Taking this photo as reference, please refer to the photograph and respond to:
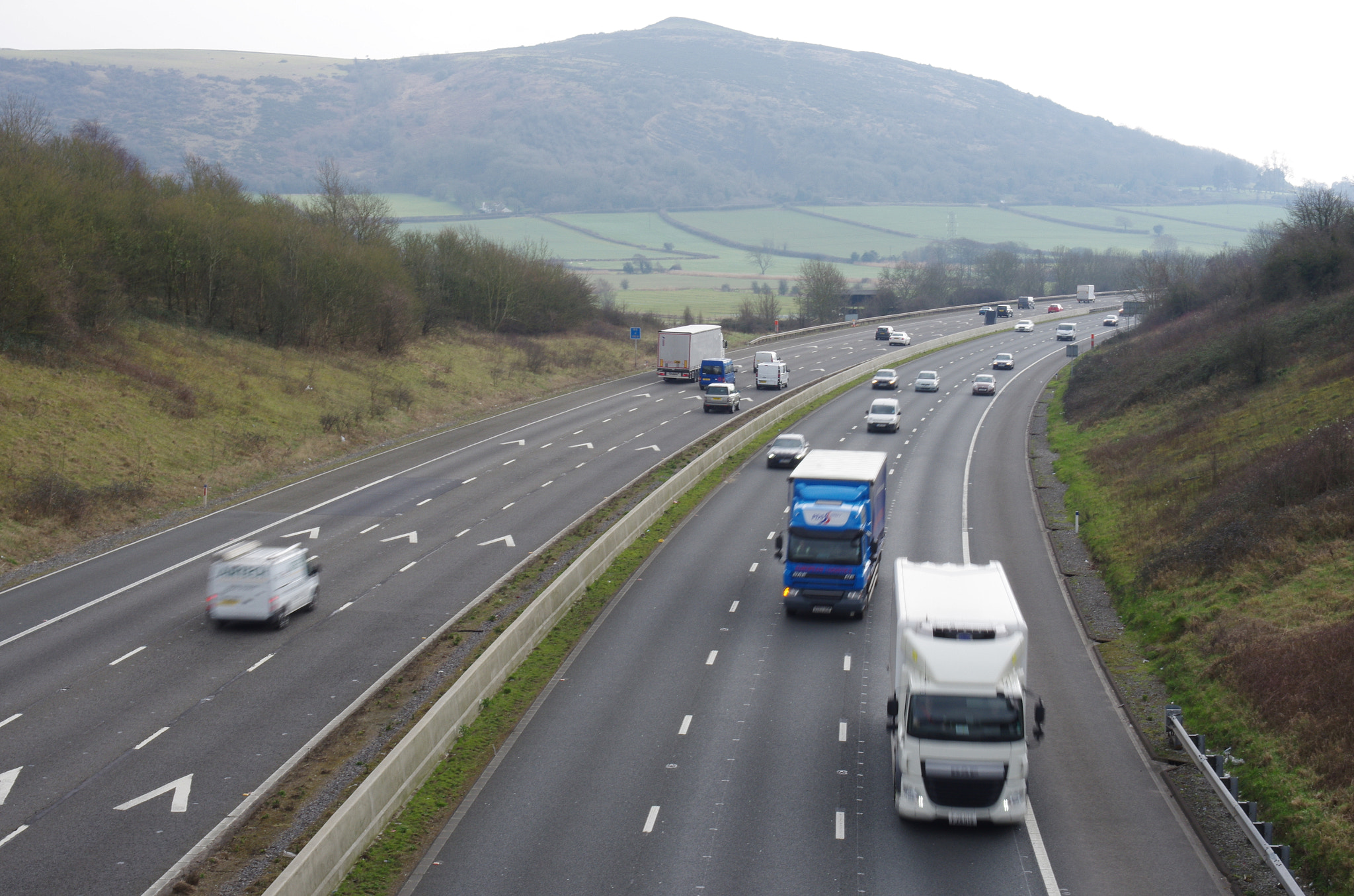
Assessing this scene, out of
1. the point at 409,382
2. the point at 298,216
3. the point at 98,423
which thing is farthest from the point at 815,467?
the point at 298,216

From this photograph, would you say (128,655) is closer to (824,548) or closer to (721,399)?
(824,548)

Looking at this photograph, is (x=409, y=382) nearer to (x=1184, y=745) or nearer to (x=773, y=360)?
(x=773, y=360)

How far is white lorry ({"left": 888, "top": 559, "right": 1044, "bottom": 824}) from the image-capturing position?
16.4 m

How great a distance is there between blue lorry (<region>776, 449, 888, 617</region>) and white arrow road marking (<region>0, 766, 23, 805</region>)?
17.4 metres

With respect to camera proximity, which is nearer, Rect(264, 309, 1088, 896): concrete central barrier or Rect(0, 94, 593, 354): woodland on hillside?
Rect(264, 309, 1088, 896): concrete central barrier

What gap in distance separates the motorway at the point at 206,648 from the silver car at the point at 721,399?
49.2ft

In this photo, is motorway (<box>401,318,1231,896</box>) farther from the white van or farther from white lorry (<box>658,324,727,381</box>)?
white lorry (<box>658,324,727,381</box>)

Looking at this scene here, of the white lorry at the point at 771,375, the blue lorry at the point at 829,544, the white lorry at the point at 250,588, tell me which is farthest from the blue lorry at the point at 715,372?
the white lorry at the point at 250,588

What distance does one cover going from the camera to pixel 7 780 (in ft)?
60.1

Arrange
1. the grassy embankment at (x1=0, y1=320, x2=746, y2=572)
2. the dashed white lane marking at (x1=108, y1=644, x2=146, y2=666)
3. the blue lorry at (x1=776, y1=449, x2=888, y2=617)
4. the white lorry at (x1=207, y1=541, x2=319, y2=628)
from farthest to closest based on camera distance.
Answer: the grassy embankment at (x1=0, y1=320, x2=746, y2=572)
the blue lorry at (x1=776, y1=449, x2=888, y2=617)
the white lorry at (x1=207, y1=541, x2=319, y2=628)
the dashed white lane marking at (x1=108, y1=644, x2=146, y2=666)

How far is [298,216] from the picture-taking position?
7638 cm

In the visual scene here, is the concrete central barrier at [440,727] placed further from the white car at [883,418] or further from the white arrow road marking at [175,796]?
the white car at [883,418]

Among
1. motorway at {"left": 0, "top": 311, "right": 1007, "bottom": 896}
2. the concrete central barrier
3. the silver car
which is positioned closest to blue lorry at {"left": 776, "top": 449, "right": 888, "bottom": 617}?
the concrete central barrier

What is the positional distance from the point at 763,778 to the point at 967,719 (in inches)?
168
